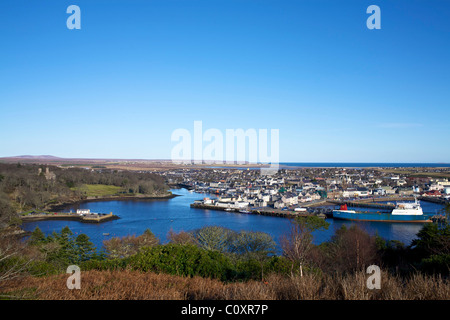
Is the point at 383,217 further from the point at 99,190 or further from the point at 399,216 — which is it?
the point at 99,190

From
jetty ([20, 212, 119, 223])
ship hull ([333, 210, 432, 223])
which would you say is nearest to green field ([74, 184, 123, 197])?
jetty ([20, 212, 119, 223])

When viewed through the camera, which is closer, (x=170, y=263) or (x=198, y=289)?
(x=198, y=289)

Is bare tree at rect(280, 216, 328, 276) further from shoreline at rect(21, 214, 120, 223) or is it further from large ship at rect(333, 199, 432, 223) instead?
shoreline at rect(21, 214, 120, 223)

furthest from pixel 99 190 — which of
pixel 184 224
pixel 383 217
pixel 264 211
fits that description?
pixel 383 217
